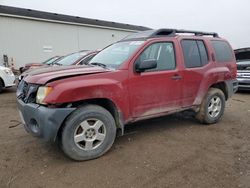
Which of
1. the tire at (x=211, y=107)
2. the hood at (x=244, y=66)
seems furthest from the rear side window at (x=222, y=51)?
the hood at (x=244, y=66)

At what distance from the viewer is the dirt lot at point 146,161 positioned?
3348mm

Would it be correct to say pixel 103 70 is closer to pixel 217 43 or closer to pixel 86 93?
pixel 86 93

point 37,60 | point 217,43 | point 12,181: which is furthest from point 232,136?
point 37,60

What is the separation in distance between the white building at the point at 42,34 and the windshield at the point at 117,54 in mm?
13884

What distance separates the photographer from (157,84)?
463cm

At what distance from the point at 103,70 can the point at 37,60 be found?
52.6 feet

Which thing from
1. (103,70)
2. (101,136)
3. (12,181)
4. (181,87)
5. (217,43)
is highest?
(217,43)

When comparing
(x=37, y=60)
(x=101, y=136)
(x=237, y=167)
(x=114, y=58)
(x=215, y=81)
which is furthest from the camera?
(x=37, y=60)

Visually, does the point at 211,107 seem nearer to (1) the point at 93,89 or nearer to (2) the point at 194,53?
(2) the point at 194,53

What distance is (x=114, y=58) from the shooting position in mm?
4777

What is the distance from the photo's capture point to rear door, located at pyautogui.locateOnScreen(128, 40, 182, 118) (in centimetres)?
440

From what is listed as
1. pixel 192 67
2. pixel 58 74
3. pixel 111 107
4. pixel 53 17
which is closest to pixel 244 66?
pixel 192 67

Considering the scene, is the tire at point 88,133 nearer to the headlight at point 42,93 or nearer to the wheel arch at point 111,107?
the wheel arch at point 111,107

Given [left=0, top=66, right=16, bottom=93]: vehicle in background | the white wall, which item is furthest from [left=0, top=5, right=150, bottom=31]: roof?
[left=0, top=66, right=16, bottom=93]: vehicle in background
